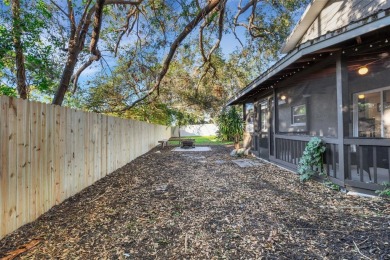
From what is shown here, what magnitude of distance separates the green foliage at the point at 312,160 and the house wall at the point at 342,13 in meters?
3.07

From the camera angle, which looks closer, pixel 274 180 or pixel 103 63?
pixel 274 180

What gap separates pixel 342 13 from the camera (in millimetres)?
7102

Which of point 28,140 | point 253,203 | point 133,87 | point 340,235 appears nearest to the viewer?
point 340,235

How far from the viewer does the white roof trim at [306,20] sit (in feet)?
26.3

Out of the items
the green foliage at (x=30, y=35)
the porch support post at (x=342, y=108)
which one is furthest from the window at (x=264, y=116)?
the green foliage at (x=30, y=35)

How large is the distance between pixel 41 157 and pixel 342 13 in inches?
341

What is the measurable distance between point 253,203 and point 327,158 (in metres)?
2.29

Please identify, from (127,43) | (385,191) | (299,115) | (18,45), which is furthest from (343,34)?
(127,43)

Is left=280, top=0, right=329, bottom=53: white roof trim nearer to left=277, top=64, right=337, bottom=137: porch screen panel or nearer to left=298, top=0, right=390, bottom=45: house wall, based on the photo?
left=298, top=0, right=390, bottom=45: house wall

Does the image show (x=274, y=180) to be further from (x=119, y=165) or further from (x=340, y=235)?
(x=119, y=165)

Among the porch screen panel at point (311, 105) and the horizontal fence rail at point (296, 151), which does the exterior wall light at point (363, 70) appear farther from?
the horizontal fence rail at point (296, 151)

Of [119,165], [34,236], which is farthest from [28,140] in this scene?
[119,165]

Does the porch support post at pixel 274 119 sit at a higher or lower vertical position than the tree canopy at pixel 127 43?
lower

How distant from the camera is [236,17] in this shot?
10.5 meters
